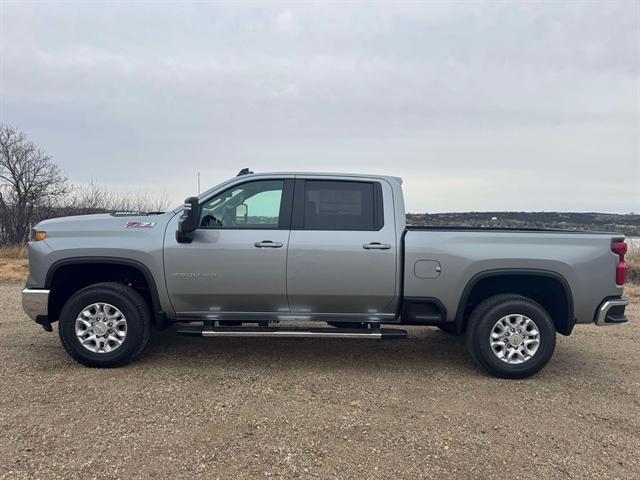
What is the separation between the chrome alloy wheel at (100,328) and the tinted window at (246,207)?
3.99 ft

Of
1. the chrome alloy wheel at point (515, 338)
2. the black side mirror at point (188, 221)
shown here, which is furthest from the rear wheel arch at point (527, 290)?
the black side mirror at point (188, 221)

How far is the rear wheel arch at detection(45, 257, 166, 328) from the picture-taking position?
4844mm

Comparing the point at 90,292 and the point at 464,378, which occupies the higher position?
the point at 90,292

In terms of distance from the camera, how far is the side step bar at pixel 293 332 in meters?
4.74

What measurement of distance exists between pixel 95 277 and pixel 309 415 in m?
2.74

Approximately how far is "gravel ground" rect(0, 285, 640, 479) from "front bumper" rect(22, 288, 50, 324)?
1.77ft

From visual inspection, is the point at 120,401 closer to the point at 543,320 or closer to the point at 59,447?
the point at 59,447

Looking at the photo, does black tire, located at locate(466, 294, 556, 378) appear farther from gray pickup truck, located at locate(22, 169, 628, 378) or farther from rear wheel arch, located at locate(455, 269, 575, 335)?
rear wheel arch, located at locate(455, 269, 575, 335)

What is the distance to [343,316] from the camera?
5008 mm

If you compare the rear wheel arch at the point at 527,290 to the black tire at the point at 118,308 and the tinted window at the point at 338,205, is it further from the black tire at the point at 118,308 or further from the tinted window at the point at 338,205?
the black tire at the point at 118,308

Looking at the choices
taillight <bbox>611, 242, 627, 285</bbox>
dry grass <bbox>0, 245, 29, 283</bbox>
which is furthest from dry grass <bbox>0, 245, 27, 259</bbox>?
taillight <bbox>611, 242, 627, 285</bbox>

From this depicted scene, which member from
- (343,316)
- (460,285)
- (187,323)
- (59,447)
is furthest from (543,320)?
(59,447)

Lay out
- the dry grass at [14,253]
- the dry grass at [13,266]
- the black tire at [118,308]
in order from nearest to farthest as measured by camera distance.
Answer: the black tire at [118,308] < the dry grass at [13,266] < the dry grass at [14,253]

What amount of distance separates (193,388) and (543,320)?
331 cm
